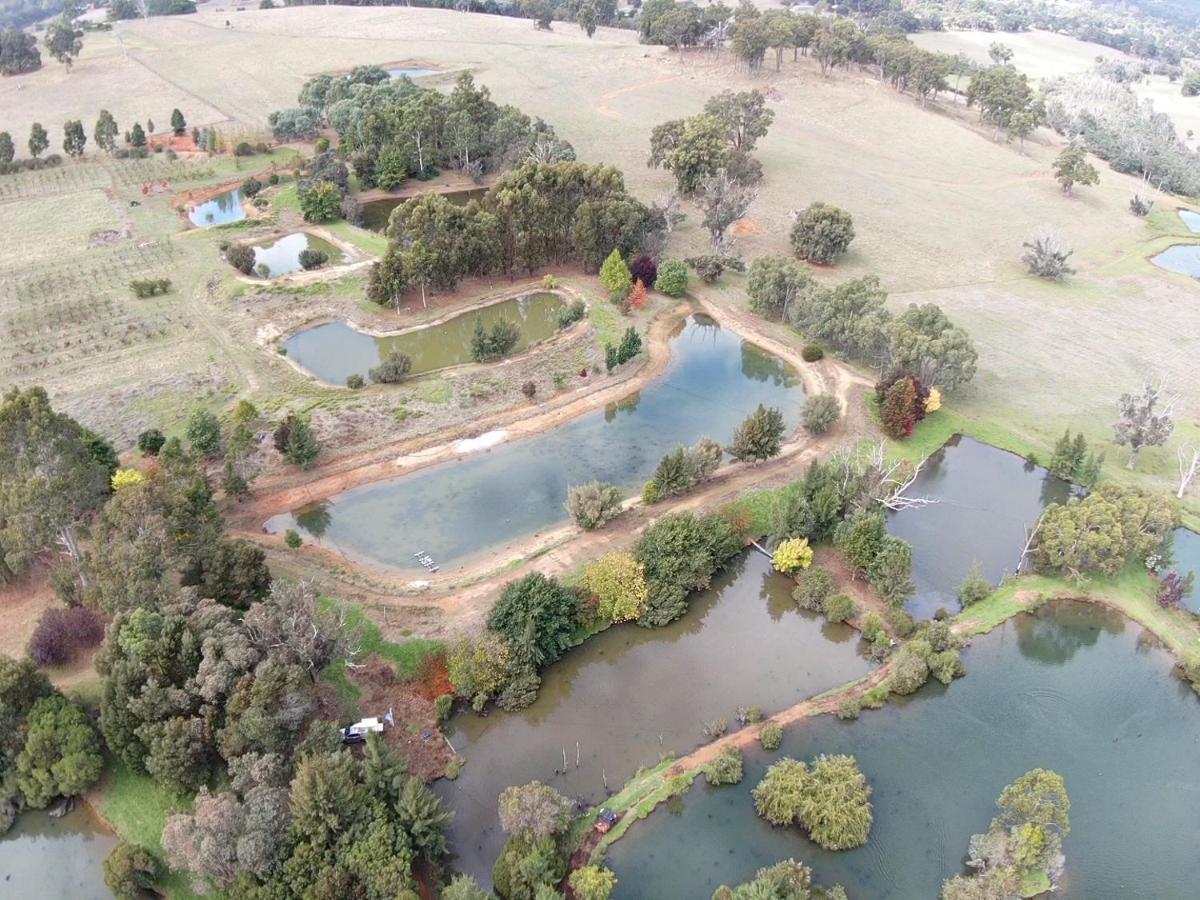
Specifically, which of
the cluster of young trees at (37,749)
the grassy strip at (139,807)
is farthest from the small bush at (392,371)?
the grassy strip at (139,807)

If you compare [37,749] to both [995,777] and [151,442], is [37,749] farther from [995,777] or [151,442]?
[995,777]

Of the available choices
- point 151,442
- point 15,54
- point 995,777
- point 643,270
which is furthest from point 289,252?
point 15,54

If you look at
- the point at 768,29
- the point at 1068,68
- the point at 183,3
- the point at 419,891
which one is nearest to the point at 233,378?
the point at 419,891

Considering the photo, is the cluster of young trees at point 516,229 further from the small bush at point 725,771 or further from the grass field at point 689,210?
the small bush at point 725,771

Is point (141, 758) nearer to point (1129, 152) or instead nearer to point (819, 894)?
point (819, 894)

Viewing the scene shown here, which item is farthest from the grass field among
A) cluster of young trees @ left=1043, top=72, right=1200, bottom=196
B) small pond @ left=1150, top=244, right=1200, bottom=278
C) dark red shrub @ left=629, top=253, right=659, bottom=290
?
dark red shrub @ left=629, top=253, right=659, bottom=290

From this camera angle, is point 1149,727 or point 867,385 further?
point 867,385
